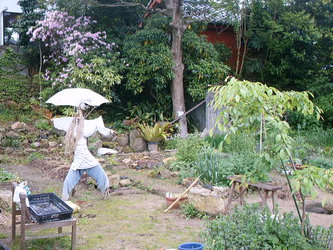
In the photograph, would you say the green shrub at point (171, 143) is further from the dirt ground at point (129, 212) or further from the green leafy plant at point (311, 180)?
the green leafy plant at point (311, 180)

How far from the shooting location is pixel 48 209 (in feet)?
18.5

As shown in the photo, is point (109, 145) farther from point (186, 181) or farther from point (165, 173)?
point (186, 181)

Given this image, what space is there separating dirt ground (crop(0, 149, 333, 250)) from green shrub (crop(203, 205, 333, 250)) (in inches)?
45.2

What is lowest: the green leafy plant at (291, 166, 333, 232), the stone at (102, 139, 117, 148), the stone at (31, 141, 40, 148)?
the stone at (31, 141, 40, 148)

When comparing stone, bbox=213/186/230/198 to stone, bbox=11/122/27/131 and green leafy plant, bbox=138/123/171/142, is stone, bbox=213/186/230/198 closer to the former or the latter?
green leafy plant, bbox=138/123/171/142

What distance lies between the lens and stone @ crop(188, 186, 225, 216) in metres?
6.87

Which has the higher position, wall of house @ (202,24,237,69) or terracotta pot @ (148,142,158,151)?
wall of house @ (202,24,237,69)

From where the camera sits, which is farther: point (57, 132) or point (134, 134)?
point (57, 132)

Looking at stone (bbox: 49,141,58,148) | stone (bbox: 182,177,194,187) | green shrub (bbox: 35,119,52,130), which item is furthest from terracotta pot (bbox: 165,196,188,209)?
green shrub (bbox: 35,119,52,130)

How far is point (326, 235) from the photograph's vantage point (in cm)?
481

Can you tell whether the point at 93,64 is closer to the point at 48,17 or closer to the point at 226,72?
the point at 48,17

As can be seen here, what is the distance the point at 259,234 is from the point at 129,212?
10.3 ft

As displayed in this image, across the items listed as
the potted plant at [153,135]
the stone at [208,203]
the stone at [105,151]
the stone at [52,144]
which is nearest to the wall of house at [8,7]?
the stone at [52,144]

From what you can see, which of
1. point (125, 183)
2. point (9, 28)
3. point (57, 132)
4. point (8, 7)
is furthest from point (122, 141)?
point (8, 7)
